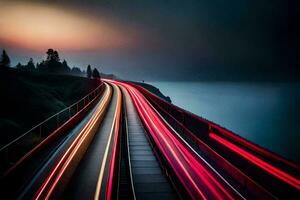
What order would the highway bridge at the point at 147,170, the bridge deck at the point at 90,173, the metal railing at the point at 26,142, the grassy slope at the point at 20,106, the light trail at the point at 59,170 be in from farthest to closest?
the grassy slope at the point at 20,106
the metal railing at the point at 26,142
the bridge deck at the point at 90,173
the light trail at the point at 59,170
the highway bridge at the point at 147,170

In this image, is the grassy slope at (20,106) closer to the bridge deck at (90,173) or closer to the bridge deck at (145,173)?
the bridge deck at (90,173)

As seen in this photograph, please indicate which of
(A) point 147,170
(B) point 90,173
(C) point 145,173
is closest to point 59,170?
(B) point 90,173

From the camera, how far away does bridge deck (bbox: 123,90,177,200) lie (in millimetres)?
10297

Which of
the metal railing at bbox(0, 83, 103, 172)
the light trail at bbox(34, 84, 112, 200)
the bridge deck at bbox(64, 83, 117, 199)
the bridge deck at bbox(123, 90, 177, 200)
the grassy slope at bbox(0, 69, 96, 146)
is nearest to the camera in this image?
the light trail at bbox(34, 84, 112, 200)

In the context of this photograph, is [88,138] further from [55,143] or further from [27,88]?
[27,88]

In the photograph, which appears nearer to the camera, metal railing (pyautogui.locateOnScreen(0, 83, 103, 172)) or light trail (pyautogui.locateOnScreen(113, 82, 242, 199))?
light trail (pyautogui.locateOnScreen(113, 82, 242, 199))

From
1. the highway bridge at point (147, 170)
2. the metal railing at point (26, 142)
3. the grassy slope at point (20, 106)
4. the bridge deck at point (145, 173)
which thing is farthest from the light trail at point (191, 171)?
the grassy slope at point (20, 106)

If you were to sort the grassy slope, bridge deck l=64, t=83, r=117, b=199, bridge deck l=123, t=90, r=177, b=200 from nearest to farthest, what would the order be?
bridge deck l=64, t=83, r=117, b=199
bridge deck l=123, t=90, r=177, b=200
the grassy slope

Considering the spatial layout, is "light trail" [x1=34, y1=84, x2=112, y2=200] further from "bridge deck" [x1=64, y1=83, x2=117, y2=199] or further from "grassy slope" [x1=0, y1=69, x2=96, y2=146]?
"grassy slope" [x1=0, y1=69, x2=96, y2=146]

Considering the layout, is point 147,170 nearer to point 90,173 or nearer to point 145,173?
point 145,173

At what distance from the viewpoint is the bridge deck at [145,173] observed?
10297mm

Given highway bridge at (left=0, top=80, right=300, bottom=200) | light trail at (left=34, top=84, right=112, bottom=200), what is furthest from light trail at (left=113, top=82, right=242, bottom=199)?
light trail at (left=34, top=84, right=112, bottom=200)

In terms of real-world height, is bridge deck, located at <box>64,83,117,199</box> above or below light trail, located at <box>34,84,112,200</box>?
below

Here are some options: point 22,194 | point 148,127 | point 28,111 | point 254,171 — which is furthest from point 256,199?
point 28,111
